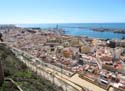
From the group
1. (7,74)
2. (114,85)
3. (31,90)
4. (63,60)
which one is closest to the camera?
(31,90)

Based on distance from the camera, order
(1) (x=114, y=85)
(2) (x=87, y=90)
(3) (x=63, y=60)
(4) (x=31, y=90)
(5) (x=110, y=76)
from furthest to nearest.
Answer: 1. (3) (x=63, y=60)
2. (5) (x=110, y=76)
3. (1) (x=114, y=85)
4. (2) (x=87, y=90)
5. (4) (x=31, y=90)

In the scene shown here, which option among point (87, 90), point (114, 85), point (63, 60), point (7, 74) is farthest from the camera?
point (63, 60)

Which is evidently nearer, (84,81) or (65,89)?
(65,89)

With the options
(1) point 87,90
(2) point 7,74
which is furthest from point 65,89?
(2) point 7,74

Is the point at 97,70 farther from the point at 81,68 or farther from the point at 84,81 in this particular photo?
the point at 84,81

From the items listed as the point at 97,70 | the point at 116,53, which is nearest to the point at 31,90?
the point at 97,70

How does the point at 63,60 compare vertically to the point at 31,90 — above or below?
below

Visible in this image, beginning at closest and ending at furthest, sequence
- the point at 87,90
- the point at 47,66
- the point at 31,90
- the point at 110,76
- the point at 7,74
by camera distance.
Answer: the point at 31,90
the point at 7,74
the point at 87,90
the point at 110,76
the point at 47,66

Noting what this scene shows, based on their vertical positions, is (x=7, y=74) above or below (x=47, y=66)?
above

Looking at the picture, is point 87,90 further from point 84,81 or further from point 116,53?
point 116,53
